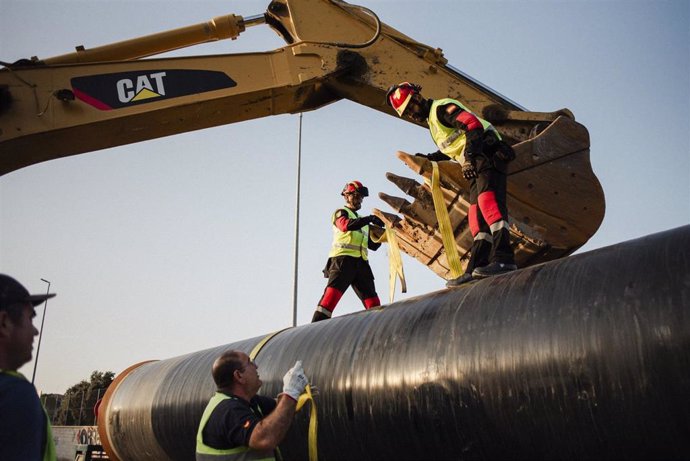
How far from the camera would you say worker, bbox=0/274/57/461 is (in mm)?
2123

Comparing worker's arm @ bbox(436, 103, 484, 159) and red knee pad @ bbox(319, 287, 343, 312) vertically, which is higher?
worker's arm @ bbox(436, 103, 484, 159)

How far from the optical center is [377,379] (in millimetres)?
3904

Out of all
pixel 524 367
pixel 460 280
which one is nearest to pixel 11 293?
pixel 524 367

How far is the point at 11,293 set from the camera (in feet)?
7.39

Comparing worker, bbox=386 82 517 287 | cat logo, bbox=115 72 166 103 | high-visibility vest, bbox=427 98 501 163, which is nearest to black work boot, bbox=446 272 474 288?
worker, bbox=386 82 517 287

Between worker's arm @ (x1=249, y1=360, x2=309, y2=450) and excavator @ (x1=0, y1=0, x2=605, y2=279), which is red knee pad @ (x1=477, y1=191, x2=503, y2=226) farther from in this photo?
worker's arm @ (x1=249, y1=360, x2=309, y2=450)

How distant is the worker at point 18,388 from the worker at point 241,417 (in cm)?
99

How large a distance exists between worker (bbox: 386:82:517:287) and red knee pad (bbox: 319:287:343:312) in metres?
2.42

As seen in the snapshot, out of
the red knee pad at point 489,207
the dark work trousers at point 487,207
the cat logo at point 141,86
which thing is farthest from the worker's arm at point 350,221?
the red knee pad at point 489,207

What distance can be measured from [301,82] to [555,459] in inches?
184

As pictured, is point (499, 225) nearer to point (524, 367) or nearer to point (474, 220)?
point (474, 220)

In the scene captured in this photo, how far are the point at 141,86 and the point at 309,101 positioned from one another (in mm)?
1673

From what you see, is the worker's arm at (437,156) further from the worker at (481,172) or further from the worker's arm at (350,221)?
the worker's arm at (350,221)

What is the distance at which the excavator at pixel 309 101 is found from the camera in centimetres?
605
